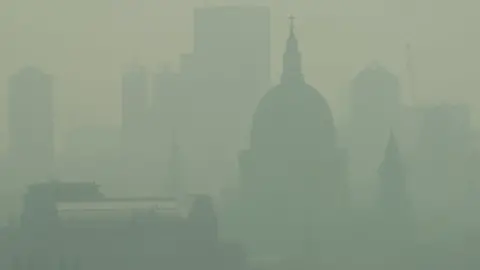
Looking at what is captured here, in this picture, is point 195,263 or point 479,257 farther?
point 479,257

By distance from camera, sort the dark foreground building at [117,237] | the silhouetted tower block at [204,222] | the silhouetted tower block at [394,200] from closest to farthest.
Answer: the dark foreground building at [117,237], the silhouetted tower block at [204,222], the silhouetted tower block at [394,200]

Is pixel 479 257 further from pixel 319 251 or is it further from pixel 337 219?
pixel 337 219

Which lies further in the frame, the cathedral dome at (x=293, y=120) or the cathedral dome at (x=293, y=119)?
the cathedral dome at (x=293, y=120)

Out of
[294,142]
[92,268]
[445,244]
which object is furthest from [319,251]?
[294,142]

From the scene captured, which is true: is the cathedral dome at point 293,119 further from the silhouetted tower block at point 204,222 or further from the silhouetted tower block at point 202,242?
the silhouetted tower block at point 202,242

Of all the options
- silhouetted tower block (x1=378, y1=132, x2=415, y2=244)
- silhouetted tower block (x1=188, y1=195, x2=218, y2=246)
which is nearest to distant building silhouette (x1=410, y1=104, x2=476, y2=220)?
silhouetted tower block (x1=378, y1=132, x2=415, y2=244)

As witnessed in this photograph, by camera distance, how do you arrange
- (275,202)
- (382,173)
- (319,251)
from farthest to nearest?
(275,202), (382,173), (319,251)

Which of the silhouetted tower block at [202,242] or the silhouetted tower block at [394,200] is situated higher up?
the silhouetted tower block at [202,242]

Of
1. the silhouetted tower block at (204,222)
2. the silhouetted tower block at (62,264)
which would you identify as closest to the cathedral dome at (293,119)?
the silhouetted tower block at (204,222)
